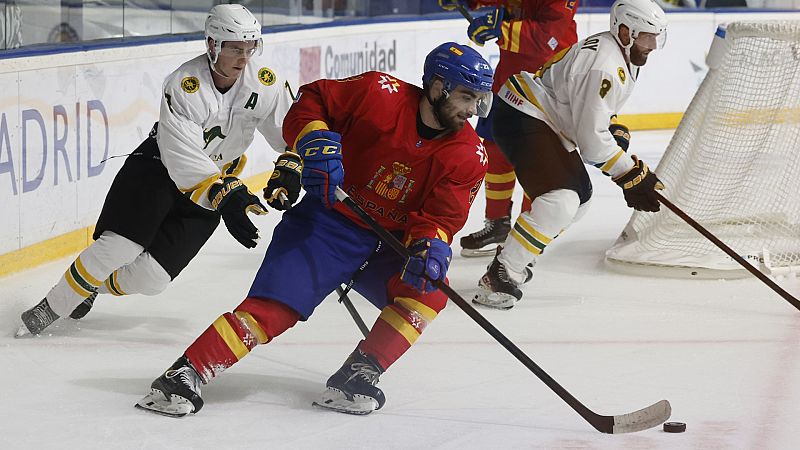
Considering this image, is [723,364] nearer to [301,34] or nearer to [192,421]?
[192,421]

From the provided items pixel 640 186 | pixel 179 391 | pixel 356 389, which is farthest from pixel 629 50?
pixel 179 391

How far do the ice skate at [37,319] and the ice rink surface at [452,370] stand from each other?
0.04m

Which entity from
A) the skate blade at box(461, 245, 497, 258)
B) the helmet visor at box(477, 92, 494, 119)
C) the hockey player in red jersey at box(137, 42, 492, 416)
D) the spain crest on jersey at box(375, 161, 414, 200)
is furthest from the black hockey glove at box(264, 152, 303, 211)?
the skate blade at box(461, 245, 497, 258)

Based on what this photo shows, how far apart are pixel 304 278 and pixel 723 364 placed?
1.25 metres

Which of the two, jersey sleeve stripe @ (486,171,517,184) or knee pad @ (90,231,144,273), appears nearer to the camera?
knee pad @ (90,231,144,273)

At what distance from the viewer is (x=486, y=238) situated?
4684 mm

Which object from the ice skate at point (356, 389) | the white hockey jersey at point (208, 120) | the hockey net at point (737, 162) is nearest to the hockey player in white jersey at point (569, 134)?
the hockey net at point (737, 162)

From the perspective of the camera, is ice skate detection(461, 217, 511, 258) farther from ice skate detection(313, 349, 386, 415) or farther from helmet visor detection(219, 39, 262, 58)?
ice skate detection(313, 349, 386, 415)

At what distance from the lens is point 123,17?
15.7 feet

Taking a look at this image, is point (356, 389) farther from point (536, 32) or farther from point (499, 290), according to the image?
point (536, 32)

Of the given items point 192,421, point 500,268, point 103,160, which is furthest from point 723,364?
point 103,160

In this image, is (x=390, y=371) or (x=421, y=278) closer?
(x=421, y=278)

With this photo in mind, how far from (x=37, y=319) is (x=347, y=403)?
1.06 m

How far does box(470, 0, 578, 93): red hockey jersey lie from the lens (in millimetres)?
4793
